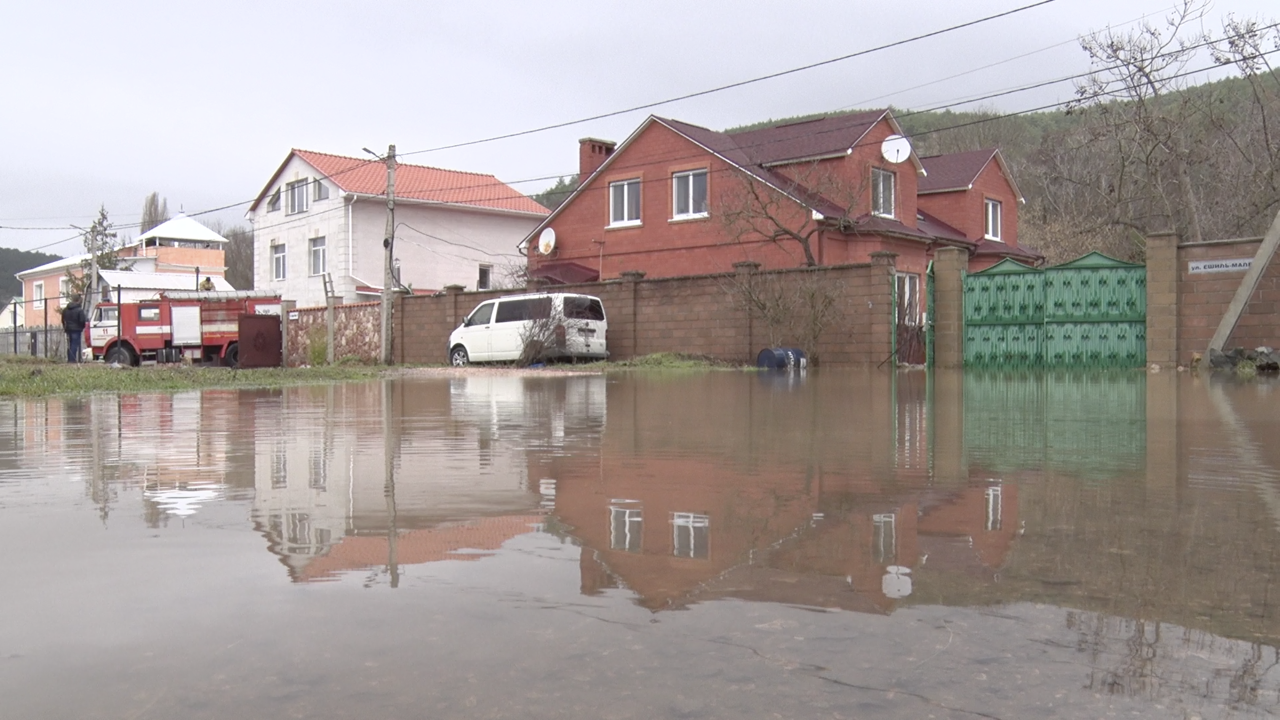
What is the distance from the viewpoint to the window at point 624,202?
1367 inches

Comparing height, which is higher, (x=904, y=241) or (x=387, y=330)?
(x=904, y=241)

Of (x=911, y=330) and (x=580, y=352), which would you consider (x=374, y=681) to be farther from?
(x=580, y=352)

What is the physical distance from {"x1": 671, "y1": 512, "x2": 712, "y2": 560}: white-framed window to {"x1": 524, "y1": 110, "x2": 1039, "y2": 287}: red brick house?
976 inches

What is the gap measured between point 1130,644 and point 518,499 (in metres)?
2.72

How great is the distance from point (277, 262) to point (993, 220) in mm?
32147

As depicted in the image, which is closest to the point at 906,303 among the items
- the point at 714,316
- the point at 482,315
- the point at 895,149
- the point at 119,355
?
the point at 714,316

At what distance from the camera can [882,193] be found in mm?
33375

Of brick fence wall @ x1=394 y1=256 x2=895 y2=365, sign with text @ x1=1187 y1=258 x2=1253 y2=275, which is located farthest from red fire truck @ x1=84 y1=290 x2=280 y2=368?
sign with text @ x1=1187 y1=258 x2=1253 y2=275

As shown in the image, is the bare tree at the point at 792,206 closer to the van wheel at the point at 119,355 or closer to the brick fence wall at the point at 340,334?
the brick fence wall at the point at 340,334

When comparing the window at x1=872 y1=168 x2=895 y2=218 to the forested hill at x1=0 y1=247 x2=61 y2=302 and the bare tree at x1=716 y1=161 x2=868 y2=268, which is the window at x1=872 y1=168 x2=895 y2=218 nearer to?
the bare tree at x1=716 y1=161 x2=868 y2=268

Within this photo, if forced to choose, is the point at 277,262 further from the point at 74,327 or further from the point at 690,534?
the point at 690,534

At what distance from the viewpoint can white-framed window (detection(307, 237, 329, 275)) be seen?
47.6 metres

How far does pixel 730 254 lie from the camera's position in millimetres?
31906

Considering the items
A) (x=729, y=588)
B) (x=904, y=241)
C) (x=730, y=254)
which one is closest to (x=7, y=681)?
(x=729, y=588)
